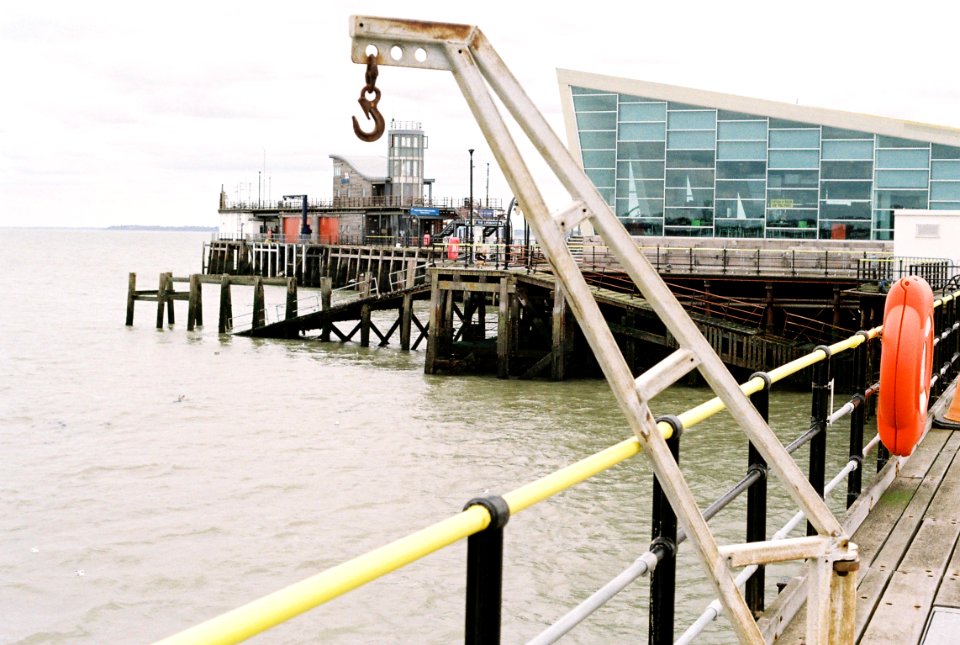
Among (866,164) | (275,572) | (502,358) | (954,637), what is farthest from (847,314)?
(954,637)

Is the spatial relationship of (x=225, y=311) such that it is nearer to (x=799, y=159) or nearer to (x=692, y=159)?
(x=692, y=159)

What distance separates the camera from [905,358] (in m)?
6.21

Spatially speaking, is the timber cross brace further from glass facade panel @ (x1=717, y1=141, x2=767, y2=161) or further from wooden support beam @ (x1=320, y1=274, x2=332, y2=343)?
glass facade panel @ (x1=717, y1=141, x2=767, y2=161)

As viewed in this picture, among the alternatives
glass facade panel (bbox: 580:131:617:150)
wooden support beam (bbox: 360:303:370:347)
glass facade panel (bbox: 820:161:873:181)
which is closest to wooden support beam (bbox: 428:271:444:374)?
wooden support beam (bbox: 360:303:370:347)

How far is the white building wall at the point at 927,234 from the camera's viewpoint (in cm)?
2827

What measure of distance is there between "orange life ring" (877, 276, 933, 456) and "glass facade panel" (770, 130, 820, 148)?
32.4 metres

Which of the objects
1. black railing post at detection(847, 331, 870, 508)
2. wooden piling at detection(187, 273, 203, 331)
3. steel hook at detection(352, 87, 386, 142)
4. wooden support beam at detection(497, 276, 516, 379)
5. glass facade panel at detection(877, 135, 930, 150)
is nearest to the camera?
steel hook at detection(352, 87, 386, 142)

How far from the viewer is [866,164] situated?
120ft

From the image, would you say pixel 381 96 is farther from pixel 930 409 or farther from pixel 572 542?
pixel 572 542

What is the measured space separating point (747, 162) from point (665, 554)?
35.8 meters

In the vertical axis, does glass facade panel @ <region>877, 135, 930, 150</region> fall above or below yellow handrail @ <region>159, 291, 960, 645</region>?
above

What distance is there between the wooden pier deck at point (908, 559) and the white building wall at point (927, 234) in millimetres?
22904

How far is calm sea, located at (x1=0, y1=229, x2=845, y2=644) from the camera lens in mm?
11047

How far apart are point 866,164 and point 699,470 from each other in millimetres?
23442
